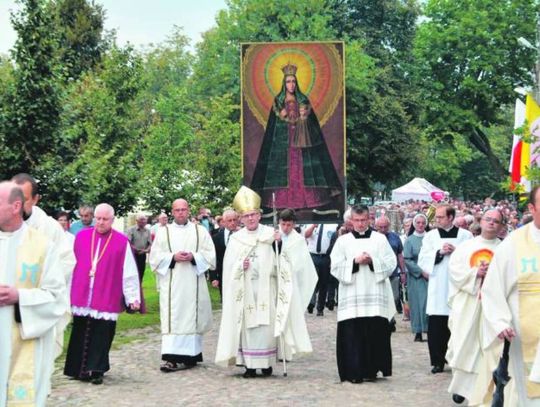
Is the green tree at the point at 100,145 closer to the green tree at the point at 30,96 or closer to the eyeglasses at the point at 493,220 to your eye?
the green tree at the point at 30,96

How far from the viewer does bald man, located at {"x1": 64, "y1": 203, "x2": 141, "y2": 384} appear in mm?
11695

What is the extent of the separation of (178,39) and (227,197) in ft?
193

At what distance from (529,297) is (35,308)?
3.18 meters

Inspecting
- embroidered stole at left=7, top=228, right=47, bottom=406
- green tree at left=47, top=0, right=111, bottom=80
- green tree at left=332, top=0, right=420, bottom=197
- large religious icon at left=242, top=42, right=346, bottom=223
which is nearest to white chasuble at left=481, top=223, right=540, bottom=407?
embroidered stole at left=7, top=228, right=47, bottom=406

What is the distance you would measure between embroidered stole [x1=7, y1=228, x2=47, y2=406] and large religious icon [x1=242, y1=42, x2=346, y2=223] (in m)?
16.1

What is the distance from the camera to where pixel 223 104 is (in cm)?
2777

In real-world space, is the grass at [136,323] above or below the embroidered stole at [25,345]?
below

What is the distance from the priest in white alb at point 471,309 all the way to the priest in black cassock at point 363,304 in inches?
67.2

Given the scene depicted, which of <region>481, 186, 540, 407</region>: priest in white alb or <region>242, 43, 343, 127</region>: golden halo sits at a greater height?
<region>242, 43, 343, 127</region>: golden halo

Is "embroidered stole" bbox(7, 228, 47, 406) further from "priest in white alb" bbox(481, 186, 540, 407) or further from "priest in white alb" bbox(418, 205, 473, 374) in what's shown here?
"priest in white alb" bbox(418, 205, 473, 374)

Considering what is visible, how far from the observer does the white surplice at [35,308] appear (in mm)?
6512

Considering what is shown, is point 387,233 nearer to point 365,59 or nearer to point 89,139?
point 89,139

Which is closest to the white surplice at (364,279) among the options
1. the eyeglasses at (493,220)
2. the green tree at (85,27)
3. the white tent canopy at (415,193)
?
the eyeglasses at (493,220)

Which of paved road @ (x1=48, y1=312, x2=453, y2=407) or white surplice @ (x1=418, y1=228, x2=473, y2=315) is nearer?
paved road @ (x1=48, y1=312, x2=453, y2=407)
